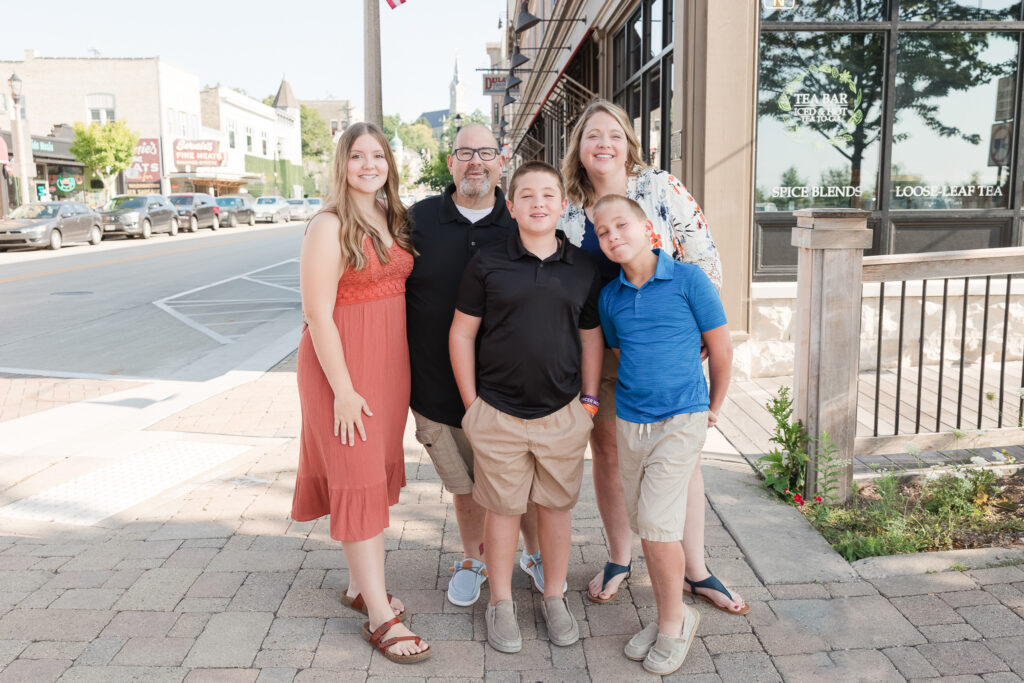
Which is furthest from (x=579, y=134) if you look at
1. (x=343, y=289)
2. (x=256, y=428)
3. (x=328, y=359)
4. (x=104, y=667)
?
(x=256, y=428)

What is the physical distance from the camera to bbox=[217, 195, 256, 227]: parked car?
131 feet

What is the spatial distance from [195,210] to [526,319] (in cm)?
3540

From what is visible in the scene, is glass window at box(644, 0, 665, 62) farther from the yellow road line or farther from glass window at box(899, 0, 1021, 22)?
the yellow road line

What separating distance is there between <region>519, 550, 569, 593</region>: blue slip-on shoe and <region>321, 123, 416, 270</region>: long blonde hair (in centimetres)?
144

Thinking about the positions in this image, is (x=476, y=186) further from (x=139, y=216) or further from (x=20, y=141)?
(x=20, y=141)

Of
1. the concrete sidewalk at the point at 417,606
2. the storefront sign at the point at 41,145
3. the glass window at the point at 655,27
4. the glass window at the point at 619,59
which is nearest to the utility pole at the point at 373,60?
the concrete sidewalk at the point at 417,606

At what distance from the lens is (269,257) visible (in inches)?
893

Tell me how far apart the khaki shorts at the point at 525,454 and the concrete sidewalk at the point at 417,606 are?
0.56 metres

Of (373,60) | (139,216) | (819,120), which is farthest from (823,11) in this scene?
(139,216)

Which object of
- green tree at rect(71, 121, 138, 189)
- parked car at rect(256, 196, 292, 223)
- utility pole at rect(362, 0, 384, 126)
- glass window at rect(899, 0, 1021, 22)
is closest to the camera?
utility pole at rect(362, 0, 384, 126)

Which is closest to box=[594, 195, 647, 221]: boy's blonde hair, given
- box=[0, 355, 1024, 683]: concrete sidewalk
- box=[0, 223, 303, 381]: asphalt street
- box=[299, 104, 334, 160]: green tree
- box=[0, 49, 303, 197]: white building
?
box=[0, 355, 1024, 683]: concrete sidewalk

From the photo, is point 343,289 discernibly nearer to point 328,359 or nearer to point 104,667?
point 328,359

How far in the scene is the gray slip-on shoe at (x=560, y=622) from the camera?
313 cm

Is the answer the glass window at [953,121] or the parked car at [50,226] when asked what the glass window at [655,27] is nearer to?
the glass window at [953,121]
